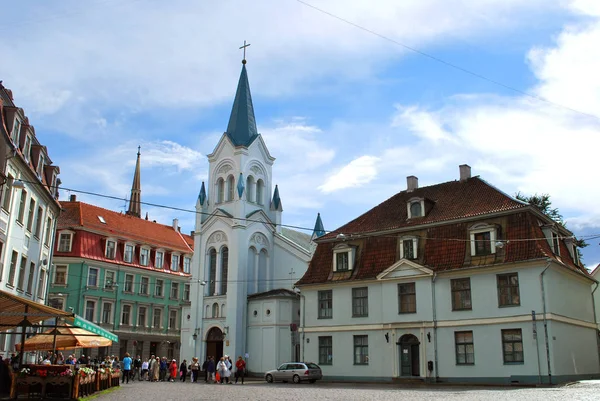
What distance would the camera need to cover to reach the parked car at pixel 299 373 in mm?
34250

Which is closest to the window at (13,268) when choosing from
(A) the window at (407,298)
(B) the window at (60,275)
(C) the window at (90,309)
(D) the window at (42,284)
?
A: (D) the window at (42,284)

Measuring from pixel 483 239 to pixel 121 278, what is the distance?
118 feet

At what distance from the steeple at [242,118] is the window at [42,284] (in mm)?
20063

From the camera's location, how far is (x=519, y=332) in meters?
29.8

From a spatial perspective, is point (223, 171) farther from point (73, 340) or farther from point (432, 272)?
point (73, 340)

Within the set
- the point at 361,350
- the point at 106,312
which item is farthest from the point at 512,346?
the point at 106,312

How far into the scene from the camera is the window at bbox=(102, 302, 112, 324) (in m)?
53.9

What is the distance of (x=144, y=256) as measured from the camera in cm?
5938

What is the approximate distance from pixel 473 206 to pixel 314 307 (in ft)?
38.0

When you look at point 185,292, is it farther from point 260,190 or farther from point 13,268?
point 13,268

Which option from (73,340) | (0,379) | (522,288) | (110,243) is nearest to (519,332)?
(522,288)

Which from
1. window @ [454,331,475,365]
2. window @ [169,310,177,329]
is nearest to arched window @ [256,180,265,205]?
window @ [169,310,177,329]

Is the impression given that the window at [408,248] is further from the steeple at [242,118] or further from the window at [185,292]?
the window at [185,292]

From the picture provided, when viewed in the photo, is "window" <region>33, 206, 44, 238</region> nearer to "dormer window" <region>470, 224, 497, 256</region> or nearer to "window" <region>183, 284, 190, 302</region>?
"dormer window" <region>470, 224, 497, 256</region>
